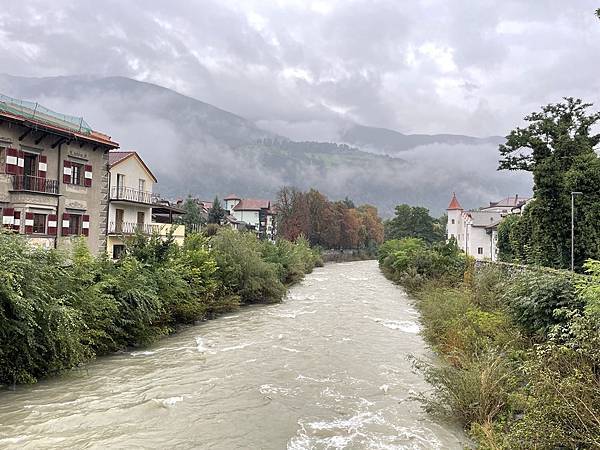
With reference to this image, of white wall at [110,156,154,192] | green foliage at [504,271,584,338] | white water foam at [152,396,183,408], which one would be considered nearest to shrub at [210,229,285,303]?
white wall at [110,156,154,192]

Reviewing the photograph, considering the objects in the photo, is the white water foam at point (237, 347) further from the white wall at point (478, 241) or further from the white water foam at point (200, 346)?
the white wall at point (478, 241)

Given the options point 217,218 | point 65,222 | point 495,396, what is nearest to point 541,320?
point 495,396

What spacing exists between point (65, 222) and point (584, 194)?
27.2 m

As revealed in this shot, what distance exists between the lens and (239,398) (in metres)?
12.3

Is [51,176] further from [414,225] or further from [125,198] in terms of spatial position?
[414,225]

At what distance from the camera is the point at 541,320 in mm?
12727

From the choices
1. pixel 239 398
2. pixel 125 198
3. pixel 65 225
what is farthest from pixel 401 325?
pixel 125 198

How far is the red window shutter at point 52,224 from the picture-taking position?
2517cm

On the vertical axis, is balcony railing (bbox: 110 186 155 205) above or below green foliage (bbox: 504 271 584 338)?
above

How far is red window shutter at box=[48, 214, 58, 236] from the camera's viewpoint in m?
25.2

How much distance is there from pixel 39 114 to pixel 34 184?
4.01 m

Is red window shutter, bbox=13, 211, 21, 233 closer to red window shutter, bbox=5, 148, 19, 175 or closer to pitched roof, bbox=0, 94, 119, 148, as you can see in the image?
red window shutter, bbox=5, 148, 19, 175

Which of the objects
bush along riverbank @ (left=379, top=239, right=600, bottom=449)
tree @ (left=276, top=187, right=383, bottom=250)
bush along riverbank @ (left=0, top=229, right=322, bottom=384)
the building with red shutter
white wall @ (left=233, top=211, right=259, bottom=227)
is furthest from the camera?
white wall @ (left=233, top=211, right=259, bottom=227)

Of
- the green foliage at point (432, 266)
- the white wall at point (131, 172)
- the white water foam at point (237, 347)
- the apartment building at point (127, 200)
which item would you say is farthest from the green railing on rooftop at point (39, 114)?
the green foliage at point (432, 266)
